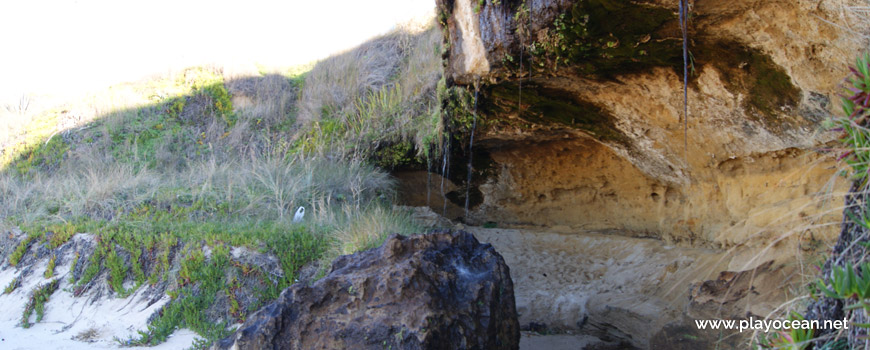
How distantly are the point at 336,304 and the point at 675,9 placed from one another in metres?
3.30

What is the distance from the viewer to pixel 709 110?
4812 millimetres

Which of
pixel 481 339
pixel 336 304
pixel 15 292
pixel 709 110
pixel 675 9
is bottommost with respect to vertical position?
pixel 15 292

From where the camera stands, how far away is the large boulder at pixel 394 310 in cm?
391

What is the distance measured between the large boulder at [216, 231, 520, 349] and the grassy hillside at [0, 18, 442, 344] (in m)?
1.93

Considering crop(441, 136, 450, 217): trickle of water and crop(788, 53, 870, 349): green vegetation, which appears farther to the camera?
crop(441, 136, 450, 217): trickle of water

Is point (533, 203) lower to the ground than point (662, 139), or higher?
lower

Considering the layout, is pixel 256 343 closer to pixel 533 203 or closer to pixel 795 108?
pixel 795 108

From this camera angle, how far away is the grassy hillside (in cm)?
682

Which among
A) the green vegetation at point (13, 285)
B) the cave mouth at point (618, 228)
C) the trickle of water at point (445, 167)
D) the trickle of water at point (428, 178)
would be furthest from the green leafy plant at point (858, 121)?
the green vegetation at point (13, 285)

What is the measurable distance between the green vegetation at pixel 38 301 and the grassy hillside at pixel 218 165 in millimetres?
321

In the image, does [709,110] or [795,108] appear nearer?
[795,108]

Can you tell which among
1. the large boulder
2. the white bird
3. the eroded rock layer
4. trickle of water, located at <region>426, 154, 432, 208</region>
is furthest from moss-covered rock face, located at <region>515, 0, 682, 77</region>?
the white bird

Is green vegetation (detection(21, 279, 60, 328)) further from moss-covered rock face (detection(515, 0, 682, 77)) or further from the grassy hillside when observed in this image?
moss-covered rock face (detection(515, 0, 682, 77))

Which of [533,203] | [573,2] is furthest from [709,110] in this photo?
[533,203]
